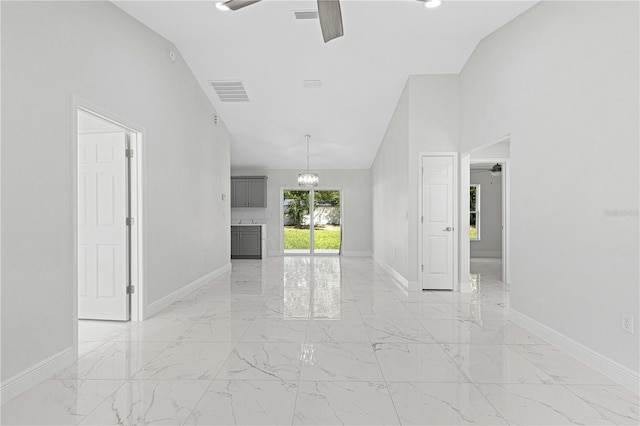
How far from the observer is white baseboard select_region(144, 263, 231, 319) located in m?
3.95

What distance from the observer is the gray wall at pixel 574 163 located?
2.40m

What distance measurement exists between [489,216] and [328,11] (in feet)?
27.2

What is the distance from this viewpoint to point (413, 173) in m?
5.18

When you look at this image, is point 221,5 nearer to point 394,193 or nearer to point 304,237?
point 394,193

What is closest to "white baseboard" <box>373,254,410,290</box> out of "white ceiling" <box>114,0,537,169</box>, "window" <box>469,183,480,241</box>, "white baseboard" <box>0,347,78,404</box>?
"white ceiling" <box>114,0,537,169</box>

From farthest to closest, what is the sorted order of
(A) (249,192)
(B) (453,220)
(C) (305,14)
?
(A) (249,192) < (B) (453,220) < (C) (305,14)

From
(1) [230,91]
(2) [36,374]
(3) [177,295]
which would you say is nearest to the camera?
(2) [36,374]

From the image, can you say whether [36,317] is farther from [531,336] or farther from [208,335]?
[531,336]

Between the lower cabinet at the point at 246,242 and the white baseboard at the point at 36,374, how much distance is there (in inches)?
250

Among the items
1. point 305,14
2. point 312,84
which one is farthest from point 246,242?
point 305,14

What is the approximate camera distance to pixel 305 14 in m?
3.73

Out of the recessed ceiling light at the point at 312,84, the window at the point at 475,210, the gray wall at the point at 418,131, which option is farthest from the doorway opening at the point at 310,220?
the gray wall at the point at 418,131

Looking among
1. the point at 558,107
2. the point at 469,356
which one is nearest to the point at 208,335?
the point at 469,356

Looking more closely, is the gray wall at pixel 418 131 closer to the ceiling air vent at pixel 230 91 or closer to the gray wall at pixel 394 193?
the gray wall at pixel 394 193
